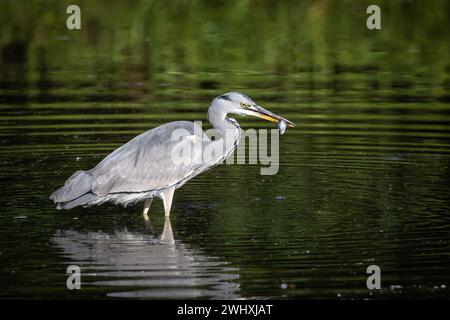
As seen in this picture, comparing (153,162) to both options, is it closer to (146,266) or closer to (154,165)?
(154,165)

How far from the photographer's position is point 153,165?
1172cm

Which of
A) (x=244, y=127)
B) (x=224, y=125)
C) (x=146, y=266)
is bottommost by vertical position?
(x=146, y=266)

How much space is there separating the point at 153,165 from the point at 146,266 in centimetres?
245

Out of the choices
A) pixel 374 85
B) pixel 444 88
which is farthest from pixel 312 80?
pixel 444 88

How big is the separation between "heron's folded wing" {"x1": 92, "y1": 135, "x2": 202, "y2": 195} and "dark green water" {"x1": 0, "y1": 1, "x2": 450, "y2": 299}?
37 centimetres

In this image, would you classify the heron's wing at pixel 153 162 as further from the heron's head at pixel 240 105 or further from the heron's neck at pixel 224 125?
the heron's head at pixel 240 105

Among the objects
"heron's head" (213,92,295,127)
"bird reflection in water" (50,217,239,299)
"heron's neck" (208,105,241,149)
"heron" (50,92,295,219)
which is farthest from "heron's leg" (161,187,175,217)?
"heron's head" (213,92,295,127)

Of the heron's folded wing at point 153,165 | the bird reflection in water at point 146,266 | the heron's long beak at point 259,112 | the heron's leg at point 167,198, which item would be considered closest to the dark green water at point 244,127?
the bird reflection in water at point 146,266

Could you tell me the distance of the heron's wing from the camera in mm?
11586

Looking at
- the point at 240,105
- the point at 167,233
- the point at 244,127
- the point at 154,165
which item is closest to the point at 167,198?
the point at 154,165

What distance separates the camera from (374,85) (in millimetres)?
18453

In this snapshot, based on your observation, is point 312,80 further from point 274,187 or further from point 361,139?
point 274,187

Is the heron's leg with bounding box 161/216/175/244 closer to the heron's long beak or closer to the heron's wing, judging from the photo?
the heron's wing
